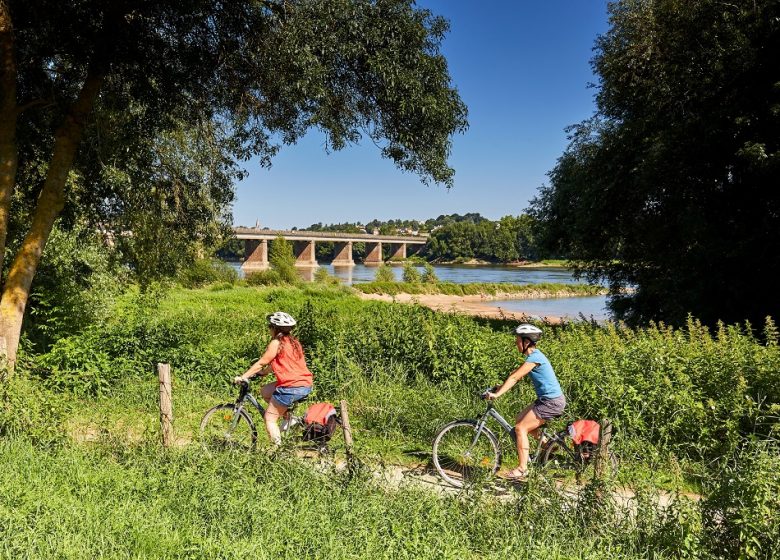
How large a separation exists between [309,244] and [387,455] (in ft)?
299

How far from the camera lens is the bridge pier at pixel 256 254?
85.9m

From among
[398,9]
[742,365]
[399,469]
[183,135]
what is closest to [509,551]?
[399,469]

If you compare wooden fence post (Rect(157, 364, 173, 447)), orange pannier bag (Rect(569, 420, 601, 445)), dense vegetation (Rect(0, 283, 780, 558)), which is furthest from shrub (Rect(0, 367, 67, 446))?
orange pannier bag (Rect(569, 420, 601, 445))

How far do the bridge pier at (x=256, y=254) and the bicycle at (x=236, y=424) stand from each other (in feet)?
265

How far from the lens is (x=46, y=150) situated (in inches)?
380

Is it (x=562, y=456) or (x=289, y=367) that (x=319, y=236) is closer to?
(x=289, y=367)

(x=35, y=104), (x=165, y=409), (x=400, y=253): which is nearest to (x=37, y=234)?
(x=35, y=104)

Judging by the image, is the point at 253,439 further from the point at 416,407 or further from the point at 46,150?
the point at 46,150

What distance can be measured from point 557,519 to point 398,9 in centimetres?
686

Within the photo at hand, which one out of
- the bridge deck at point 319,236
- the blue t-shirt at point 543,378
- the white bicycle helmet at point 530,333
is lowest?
the blue t-shirt at point 543,378

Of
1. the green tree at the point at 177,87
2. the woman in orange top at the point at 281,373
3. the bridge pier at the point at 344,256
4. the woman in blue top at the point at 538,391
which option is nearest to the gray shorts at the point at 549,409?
the woman in blue top at the point at 538,391

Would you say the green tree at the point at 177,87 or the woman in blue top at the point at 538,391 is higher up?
the green tree at the point at 177,87

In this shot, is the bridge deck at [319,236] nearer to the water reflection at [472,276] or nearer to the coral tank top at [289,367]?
the water reflection at [472,276]

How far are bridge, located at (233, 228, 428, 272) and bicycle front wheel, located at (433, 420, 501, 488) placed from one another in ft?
210
